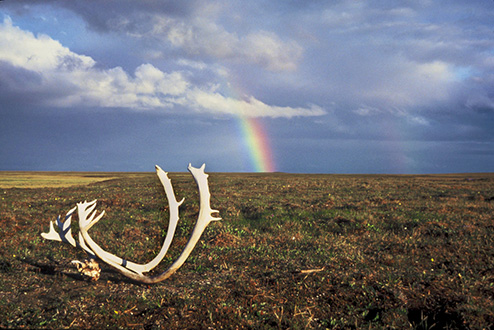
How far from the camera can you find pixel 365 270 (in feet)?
28.7

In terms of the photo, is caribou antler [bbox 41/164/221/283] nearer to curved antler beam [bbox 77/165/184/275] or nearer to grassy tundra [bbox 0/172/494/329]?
curved antler beam [bbox 77/165/184/275]

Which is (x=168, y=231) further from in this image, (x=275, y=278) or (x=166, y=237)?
(x=275, y=278)

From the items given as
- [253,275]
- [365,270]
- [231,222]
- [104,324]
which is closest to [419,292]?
[365,270]

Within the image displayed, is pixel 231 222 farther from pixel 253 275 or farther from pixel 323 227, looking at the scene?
pixel 253 275

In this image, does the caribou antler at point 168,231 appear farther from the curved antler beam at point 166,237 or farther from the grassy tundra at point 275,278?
the grassy tundra at point 275,278

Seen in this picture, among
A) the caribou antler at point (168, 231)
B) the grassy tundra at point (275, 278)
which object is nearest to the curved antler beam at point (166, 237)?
the caribou antler at point (168, 231)

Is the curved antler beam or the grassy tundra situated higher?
the curved antler beam

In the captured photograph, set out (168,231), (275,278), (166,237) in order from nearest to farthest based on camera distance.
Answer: (168,231), (166,237), (275,278)

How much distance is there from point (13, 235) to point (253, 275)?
32.7 feet

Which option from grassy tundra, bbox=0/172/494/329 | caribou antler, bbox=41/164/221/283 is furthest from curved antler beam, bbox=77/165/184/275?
grassy tundra, bbox=0/172/494/329

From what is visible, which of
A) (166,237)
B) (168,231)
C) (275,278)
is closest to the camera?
(168,231)

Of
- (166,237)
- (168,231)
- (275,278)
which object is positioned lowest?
(275,278)

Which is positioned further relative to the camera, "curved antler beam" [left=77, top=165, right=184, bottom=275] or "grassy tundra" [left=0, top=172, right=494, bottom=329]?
"curved antler beam" [left=77, top=165, right=184, bottom=275]

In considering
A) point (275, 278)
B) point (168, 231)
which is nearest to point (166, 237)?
point (168, 231)
